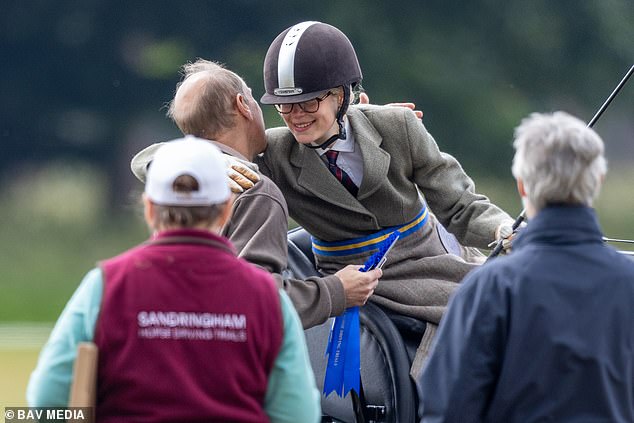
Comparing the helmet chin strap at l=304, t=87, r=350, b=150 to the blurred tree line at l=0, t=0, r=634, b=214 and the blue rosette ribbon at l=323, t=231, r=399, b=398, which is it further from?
the blurred tree line at l=0, t=0, r=634, b=214

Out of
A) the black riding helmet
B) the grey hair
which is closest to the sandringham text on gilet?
the grey hair

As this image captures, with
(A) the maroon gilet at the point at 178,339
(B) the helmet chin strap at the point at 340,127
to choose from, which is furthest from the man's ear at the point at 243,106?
(A) the maroon gilet at the point at 178,339

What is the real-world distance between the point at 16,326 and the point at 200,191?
41.5 feet

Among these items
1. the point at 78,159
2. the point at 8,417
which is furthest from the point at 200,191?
the point at 78,159

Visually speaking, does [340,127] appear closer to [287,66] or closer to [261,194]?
[287,66]

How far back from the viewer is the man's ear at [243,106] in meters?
4.00

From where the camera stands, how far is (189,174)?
104 inches

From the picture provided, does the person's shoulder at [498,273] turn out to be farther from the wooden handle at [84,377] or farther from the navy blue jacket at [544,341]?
the wooden handle at [84,377]

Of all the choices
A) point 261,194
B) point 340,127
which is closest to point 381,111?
point 340,127

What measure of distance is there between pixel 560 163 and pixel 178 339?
0.90m

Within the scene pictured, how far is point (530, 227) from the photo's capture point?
8.95 ft

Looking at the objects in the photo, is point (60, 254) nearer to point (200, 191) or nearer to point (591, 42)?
point (591, 42)

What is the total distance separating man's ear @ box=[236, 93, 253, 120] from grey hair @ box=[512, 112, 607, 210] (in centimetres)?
146

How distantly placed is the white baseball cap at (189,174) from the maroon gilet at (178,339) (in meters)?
0.08
